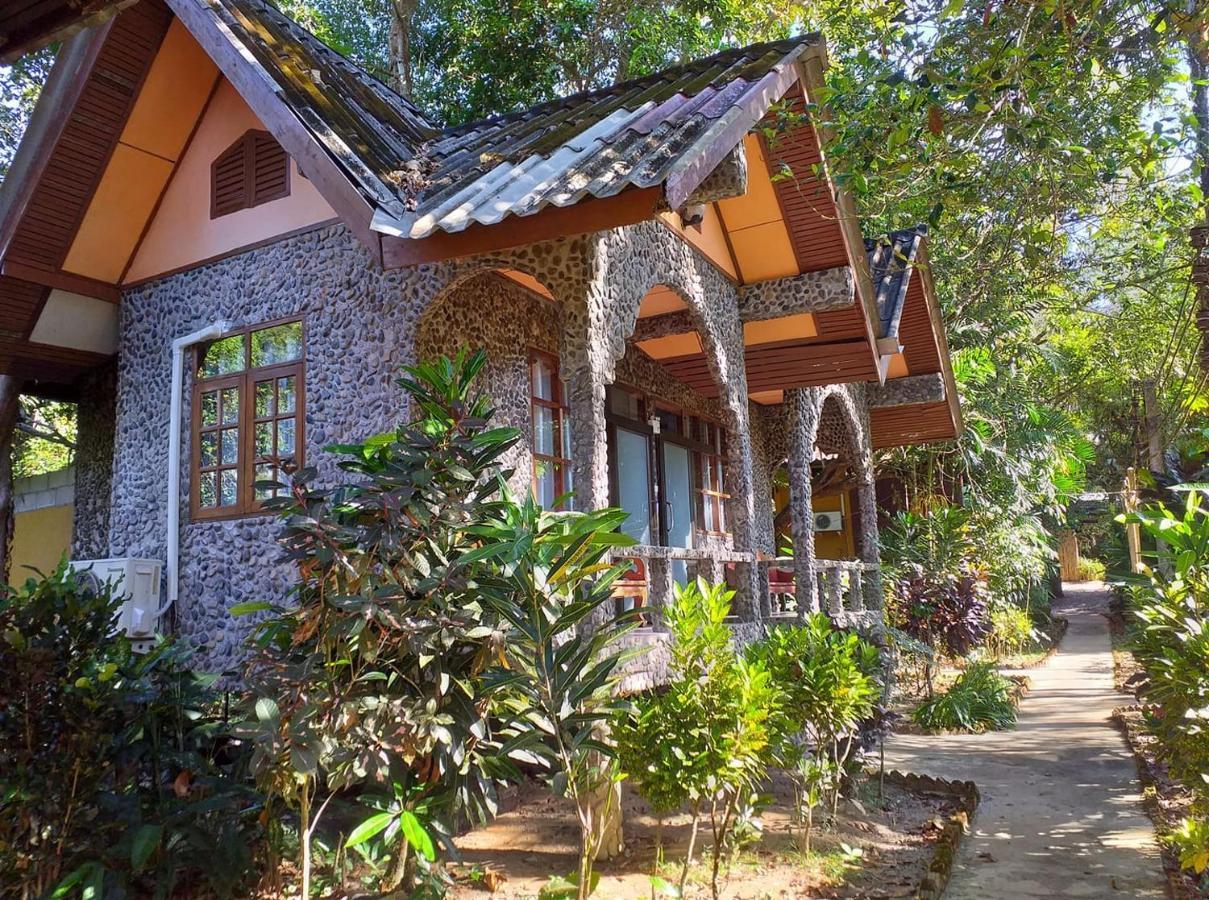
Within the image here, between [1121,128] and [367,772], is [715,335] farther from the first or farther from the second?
[367,772]

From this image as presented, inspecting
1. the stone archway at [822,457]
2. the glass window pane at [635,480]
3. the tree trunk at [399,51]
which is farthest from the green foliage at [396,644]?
the tree trunk at [399,51]

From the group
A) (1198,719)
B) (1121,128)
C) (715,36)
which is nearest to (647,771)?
(1198,719)

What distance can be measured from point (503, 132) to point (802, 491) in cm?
484

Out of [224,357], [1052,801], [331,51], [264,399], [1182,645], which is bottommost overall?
[1052,801]

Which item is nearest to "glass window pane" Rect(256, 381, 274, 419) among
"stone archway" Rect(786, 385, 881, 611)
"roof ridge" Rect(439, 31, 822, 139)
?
"roof ridge" Rect(439, 31, 822, 139)

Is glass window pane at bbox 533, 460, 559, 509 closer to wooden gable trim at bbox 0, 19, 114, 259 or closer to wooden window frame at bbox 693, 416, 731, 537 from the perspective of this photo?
wooden window frame at bbox 693, 416, 731, 537

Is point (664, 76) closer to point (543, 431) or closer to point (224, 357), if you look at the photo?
point (543, 431)

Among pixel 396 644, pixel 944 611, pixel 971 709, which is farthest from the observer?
pixel 944 611

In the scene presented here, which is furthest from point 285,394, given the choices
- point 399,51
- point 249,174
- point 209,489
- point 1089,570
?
point 1089,570

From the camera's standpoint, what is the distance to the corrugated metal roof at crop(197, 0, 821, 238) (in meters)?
4.86

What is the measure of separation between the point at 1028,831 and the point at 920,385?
673 centimetres

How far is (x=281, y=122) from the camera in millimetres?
5750

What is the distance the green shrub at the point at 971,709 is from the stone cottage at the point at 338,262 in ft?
8.97

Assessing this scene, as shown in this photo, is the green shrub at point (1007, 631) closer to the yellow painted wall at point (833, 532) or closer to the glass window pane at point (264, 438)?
the yellow painted wall at point (833, 532)
